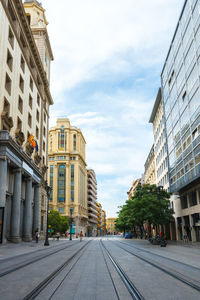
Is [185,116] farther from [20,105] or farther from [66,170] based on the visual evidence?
[66,170]

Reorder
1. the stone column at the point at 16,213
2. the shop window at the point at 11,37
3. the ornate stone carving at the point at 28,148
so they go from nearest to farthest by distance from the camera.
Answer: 1. the stone column at the point at 16,213
2. the shop window at the point at 11,37
3. the ornate stone carving at the point at 28,148

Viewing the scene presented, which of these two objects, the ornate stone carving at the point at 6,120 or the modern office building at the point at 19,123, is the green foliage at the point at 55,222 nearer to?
the modern office building at the point at 19,123

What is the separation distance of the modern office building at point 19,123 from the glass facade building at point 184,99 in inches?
834

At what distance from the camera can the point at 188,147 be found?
125 feet

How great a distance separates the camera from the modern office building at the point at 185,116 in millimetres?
34562

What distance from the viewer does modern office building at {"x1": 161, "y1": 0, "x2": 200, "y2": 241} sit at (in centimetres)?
3456

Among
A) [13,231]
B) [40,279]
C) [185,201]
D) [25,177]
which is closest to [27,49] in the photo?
[25,177]

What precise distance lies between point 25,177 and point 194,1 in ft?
102

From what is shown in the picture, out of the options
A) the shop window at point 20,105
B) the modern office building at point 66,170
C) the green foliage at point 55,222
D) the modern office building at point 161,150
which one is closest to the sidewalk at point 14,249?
the shop window at point 20,105

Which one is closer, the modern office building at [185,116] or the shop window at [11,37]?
the shop window at [11,37]

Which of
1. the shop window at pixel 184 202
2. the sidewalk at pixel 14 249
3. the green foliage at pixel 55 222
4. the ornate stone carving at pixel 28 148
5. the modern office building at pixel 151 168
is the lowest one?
the sidewalk at pixel 14 249

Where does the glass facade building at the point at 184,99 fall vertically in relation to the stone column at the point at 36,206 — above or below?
above

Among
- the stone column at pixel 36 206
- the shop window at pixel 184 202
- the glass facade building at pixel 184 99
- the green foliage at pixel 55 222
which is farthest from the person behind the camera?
the green foliage at pixel 55 222

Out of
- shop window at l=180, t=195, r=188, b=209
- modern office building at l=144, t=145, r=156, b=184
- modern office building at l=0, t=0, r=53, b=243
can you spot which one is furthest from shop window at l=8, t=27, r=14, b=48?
modern office building at l=144, t=145, r=156, b=184
